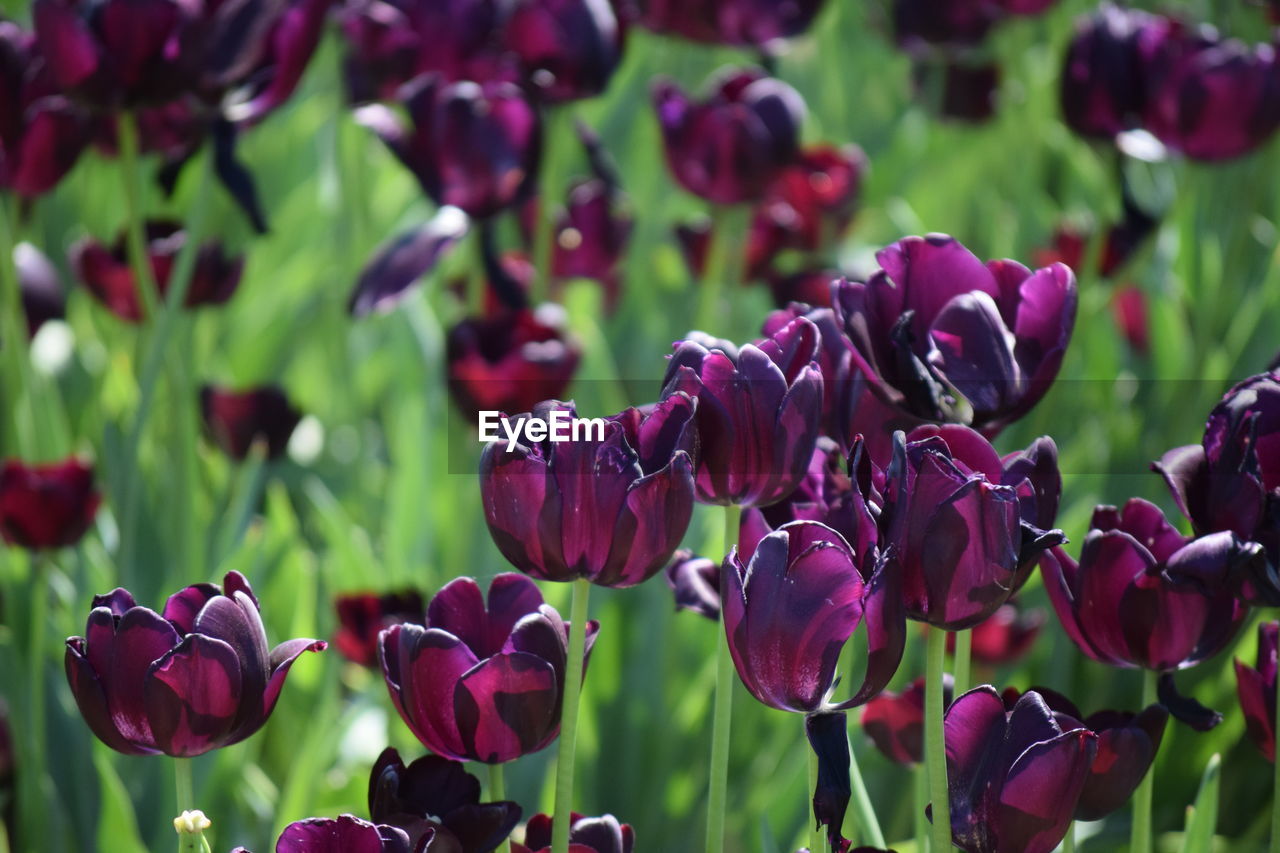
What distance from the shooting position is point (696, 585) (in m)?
0.59

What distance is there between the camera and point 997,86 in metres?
2.08

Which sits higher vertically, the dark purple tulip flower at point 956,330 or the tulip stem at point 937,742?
the dark purple tulip flower at point 956,330

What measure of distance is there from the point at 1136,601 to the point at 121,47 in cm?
72

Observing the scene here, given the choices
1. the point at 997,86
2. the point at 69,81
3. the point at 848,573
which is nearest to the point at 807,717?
the point at 848,573

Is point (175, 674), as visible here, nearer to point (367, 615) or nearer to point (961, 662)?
point (961, 662)

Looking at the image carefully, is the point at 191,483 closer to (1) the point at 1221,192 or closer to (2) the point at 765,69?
(2) the point at 765,69

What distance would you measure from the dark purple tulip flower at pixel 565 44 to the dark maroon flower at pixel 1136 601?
2.46 feet

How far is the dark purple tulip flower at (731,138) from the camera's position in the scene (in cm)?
132

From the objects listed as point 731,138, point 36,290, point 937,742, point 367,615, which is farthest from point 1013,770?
point 36,290

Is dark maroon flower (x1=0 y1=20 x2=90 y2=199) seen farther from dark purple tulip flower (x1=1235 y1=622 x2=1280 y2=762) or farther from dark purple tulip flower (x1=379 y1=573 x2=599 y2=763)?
dark purple tulip flower (x1=1235 y1=622 x2=1280 y2=762)

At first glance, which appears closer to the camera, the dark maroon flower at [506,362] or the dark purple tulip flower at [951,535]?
the dark purple tulip flower at [951,535]

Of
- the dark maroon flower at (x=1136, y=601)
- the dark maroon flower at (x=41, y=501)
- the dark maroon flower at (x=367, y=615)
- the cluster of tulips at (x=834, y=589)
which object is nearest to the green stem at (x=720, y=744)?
the cluster of tulips at (x=834, y=589)

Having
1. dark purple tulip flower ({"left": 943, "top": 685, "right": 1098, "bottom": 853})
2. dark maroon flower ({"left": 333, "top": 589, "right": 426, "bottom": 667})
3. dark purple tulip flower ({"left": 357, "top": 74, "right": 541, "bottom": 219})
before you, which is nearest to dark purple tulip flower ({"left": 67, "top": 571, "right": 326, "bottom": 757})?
dark purple tulip flower ({"left": 943, "top": 685, "right": 1098, "bottom": 853})

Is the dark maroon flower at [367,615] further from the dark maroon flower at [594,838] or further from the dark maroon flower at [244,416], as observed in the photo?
the dark maroon flower at [594,838]
